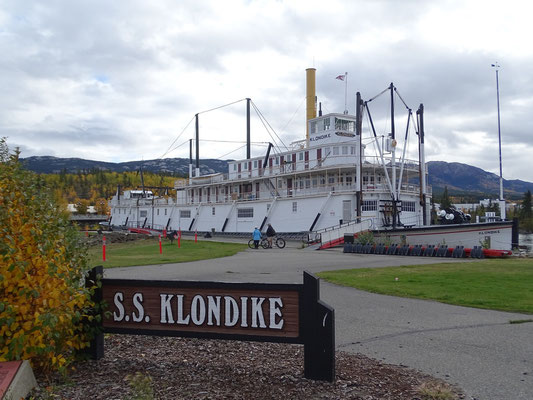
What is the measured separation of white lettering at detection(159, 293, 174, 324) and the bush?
825 millimetres

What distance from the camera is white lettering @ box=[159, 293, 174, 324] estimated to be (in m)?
5.18

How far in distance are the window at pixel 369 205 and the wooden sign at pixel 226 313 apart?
3138 cm

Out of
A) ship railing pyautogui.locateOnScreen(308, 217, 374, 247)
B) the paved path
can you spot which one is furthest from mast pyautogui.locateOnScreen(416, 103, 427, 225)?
the paved path

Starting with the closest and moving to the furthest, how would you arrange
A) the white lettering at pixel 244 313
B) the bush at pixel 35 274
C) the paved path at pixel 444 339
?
the bush at pixel 35 274
the paved path at pixel 444 339
the white lettering at pixel 244 313

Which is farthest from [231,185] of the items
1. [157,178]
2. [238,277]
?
[157,178]

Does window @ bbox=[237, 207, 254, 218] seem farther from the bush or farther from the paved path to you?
the bush

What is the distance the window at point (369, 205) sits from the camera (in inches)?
1396

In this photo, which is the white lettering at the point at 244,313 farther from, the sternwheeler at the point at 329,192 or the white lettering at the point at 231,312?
the sternwheeler at the point at 329,192

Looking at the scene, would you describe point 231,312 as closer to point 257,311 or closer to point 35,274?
point 257,311

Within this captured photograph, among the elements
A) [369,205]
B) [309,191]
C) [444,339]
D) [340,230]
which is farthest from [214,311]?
[309,191]

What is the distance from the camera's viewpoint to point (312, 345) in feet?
15.3

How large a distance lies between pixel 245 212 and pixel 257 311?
40211 millimetres

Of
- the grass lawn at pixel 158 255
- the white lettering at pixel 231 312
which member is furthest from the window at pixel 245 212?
the white lettering at pixel 231 312

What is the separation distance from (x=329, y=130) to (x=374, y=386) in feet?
125
